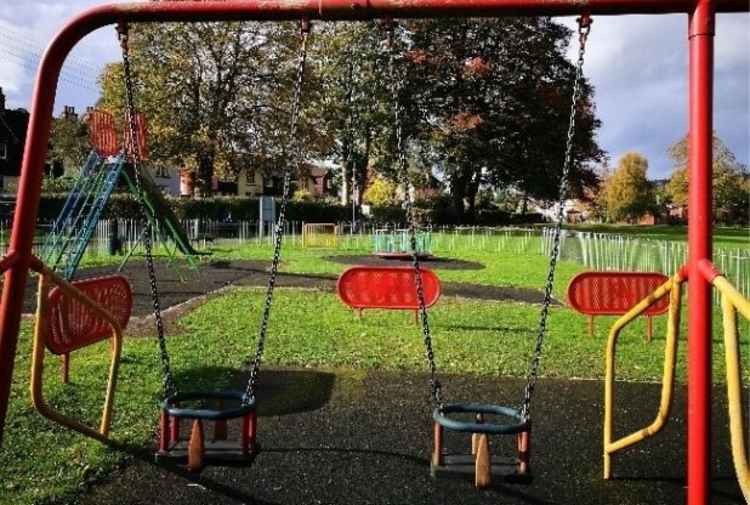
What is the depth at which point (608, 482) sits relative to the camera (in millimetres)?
3686

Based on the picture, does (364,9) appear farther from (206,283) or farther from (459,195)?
(459,195)

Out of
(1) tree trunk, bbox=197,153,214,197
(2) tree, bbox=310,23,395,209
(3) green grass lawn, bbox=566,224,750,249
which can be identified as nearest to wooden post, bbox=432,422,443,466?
(3) green grass lawn, bbox=566,224,750,249

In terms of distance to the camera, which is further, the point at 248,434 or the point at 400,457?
the point at 400,457

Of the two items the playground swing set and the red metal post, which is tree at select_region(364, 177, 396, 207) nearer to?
the playground swing set

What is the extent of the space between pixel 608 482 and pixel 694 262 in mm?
1391

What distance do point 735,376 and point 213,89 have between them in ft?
104

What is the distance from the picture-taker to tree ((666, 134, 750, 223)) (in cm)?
4856

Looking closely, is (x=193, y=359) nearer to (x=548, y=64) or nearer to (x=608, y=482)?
(x=608, y=482)

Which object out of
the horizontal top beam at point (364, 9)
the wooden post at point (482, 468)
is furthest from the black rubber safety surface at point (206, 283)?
the wooden post at point (482, 468)

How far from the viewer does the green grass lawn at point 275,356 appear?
3.80 m

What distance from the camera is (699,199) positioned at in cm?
301

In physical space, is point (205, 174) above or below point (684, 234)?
above

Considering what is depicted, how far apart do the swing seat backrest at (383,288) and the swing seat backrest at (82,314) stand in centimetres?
299

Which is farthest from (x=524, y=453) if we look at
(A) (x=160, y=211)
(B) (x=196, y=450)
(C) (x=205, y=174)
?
(C) (x=205, y=174)
